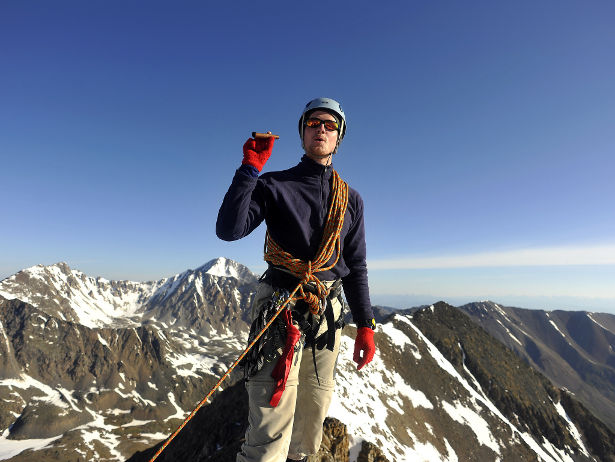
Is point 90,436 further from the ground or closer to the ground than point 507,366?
closer to the ground

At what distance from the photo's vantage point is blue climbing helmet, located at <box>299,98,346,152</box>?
488cm

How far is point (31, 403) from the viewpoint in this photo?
655 feet

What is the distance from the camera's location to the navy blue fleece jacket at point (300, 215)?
3705mm

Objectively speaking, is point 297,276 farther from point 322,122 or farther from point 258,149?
point 322,122

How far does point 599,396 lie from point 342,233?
933 ft

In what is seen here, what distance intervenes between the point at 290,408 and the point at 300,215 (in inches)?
100

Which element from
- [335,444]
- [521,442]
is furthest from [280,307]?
[521,442]

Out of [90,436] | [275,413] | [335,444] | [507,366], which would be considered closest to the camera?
[275,413]

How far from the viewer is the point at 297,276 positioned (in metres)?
4.54

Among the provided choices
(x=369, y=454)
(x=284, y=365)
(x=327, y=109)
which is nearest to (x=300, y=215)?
(x=327, y=109)

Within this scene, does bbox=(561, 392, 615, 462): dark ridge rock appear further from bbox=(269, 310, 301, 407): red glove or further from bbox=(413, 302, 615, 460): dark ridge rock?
bbox=(269, 310, 301, 407): red glove

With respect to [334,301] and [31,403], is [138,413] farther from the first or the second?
[334,301]

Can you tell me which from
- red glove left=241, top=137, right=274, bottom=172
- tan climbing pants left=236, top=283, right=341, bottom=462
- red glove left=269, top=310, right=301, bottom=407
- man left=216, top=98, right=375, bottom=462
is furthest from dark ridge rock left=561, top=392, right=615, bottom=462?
red glove left=241, top=137, right=274, bottom=172

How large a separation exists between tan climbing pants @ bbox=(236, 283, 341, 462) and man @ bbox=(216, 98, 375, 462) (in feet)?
0.04
